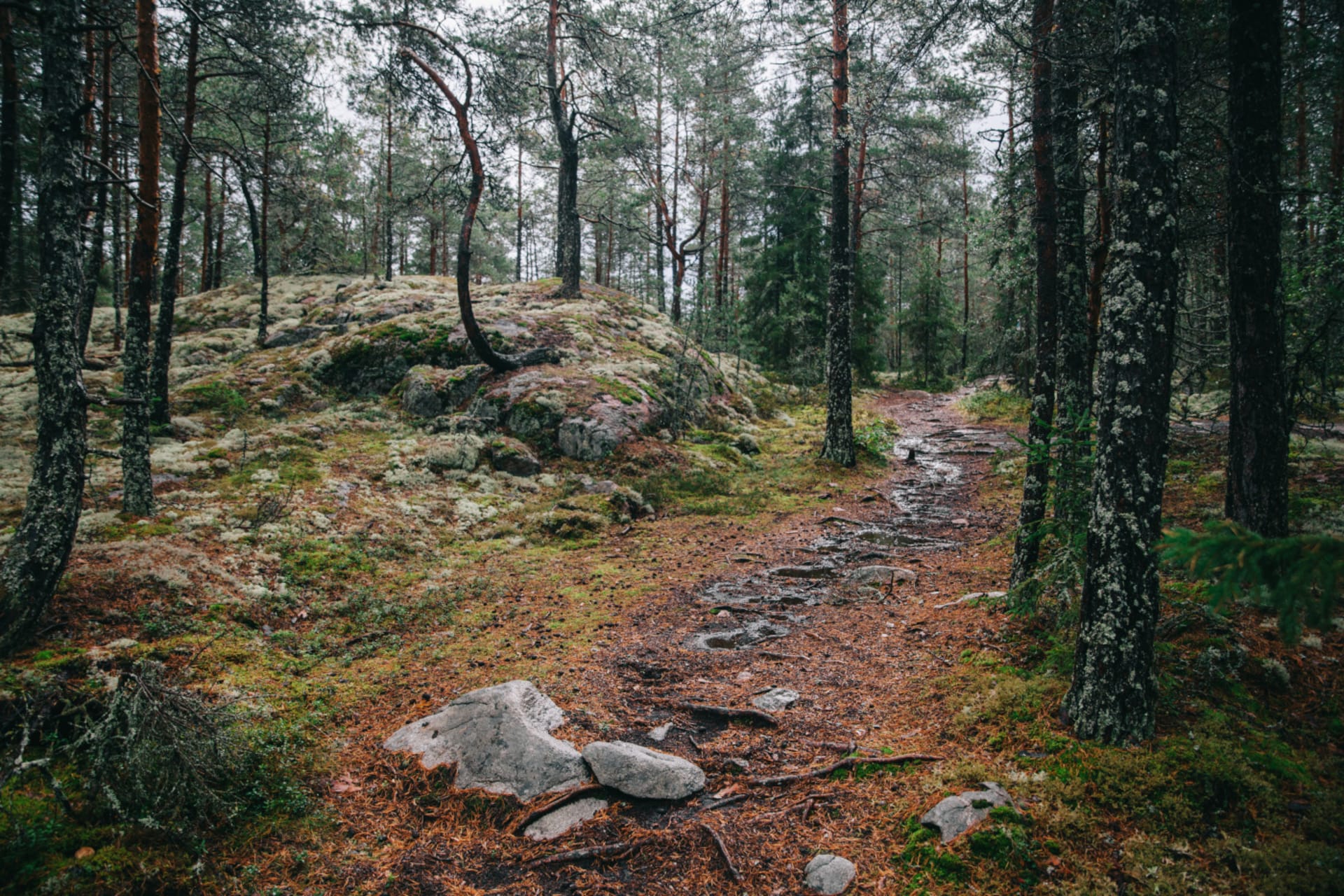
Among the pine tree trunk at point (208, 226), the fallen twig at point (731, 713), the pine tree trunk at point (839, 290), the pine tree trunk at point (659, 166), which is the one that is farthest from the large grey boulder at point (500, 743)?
the pine tree trunk at point (208, 226)

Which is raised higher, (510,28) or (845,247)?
(510,28)

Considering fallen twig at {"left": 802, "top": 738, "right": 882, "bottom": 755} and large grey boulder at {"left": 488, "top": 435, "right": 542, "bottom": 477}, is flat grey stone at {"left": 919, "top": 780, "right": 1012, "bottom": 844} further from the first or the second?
large grey boulder at {"left": 488, "top": 435, "right": 542, "bottom": 477}

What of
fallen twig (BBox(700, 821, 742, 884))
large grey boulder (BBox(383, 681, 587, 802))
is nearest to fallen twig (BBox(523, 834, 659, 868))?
fallen twig (BBox(700, 821, 742, 884))

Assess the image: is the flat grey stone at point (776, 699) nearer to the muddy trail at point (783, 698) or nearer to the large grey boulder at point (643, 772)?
the muddy trail at point (783, 698)

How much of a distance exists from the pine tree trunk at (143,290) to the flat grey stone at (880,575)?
927 centimetres

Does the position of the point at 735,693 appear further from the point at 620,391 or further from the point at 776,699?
the point at 620,391

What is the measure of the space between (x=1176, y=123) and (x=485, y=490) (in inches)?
394

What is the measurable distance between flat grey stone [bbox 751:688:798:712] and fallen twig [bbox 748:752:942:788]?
81 cm

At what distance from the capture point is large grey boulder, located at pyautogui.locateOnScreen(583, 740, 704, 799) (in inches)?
140

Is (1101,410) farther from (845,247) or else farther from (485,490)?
(845,247)

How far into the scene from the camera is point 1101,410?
3537mm

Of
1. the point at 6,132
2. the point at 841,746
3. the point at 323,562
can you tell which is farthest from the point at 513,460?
the point at 6,132

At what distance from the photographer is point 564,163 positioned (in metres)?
17.3

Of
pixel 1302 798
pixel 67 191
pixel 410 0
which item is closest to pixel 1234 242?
pixel 1302 798
